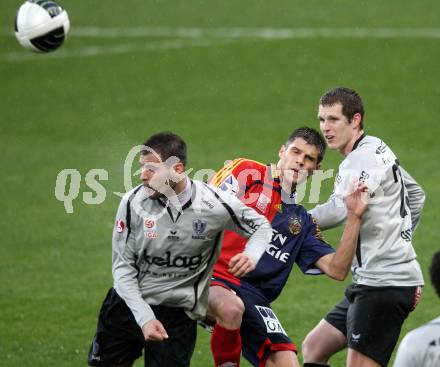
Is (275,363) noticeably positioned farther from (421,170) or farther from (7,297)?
(421,170)

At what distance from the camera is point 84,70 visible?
27.1 meters

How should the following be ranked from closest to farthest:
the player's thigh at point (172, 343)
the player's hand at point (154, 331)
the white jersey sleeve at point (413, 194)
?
the player's hand at point (154, 331), the player's thigh at point (172, 343), the white jersey sleeve at point (413, 194)

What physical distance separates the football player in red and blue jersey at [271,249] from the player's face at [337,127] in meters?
0.26

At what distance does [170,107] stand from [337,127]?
53.2 ft

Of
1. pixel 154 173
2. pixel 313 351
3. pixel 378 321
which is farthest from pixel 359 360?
pixel 154 173

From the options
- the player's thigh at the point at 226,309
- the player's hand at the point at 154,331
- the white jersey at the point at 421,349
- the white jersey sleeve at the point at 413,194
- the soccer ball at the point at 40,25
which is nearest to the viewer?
the white jersey at the point at 421,349

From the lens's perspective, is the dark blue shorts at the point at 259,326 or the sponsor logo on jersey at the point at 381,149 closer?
the sponsor logo on jersey at the point at 381,149

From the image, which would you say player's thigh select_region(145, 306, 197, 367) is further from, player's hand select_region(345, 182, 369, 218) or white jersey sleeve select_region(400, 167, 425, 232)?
white jersey sleeve select_region(400, 167, 425, 232)

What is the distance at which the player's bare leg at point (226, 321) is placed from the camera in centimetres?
779

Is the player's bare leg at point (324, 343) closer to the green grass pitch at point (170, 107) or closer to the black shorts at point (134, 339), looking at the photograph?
the black shorts at point (134, 339)

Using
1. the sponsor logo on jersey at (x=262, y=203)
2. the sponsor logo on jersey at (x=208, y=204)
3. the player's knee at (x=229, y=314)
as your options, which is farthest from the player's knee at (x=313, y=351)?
the sponsor logo on jersey at (x=208, y=204)

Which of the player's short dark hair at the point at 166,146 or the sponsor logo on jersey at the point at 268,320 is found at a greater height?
the player's short dark hair at the point at 166,146

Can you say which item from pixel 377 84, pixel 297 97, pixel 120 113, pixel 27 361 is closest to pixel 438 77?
pixel 377 84

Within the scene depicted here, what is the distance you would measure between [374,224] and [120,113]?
1659cm
